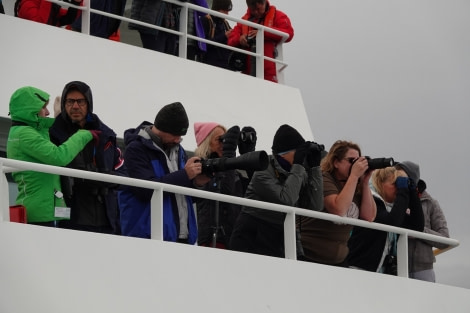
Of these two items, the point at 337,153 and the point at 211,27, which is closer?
the point at 337,153

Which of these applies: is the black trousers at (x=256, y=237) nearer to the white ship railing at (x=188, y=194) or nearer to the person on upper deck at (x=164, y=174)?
the white ship railing at (x=188, y=194)

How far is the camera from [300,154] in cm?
971

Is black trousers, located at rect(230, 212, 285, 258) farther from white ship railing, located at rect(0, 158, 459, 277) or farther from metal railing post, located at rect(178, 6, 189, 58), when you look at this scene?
metal railing post, located at rect(178, 6, 189, 58)

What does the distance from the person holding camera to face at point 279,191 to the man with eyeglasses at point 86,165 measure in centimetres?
105

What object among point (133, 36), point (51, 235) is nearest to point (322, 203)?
point (51, 235)

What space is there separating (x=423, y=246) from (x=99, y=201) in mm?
3304

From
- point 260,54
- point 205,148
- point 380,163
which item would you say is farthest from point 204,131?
point 260,54

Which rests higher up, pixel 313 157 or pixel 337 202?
pixel 313 157

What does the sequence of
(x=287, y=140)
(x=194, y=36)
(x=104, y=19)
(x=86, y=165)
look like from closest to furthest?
(x=86, y=165)
(x=287, y=140)
(x=104, y=19)
(x=194, y=36)

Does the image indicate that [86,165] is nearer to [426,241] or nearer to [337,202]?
[337,202]

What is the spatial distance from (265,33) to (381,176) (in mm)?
3458

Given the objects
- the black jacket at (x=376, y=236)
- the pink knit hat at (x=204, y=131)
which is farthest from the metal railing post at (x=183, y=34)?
the pink knit hat at (x=204, y=131)

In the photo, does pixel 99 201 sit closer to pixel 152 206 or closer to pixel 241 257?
pixel 152 206

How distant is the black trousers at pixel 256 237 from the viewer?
9727 mm
